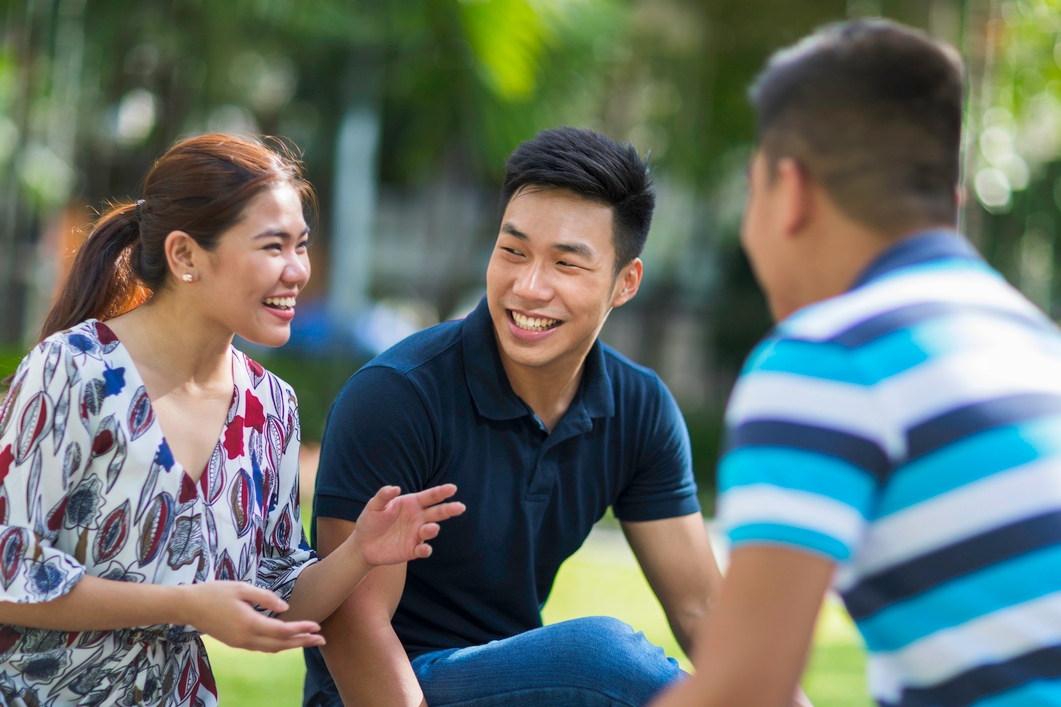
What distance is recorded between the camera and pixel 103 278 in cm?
225

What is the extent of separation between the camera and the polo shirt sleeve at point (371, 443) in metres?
2.42

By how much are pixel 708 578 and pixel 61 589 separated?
157 centimetres

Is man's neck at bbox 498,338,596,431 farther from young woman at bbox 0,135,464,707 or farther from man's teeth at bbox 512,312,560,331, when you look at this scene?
young woman at bbox 0,135,464,707

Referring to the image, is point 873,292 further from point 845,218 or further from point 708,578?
point 708,578

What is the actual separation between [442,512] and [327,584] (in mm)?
320

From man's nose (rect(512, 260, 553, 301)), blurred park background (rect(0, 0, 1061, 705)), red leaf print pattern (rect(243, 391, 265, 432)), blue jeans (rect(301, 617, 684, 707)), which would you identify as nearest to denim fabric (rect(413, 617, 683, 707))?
blue jeans (rect(301, 617, 684, 707))

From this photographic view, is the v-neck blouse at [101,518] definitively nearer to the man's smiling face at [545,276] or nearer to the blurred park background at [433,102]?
the man's smiling face at [545,276]

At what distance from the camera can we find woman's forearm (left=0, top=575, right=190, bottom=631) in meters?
1.92

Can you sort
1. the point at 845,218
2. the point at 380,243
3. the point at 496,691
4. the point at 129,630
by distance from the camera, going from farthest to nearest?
the point at 380,243 < the point at 496,691 < the point at 129,630 < the point at 845,218

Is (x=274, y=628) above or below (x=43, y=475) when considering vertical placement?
below

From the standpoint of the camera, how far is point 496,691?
2.40 meters

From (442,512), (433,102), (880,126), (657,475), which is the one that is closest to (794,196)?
(880,126)

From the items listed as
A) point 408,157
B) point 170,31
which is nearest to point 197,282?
point 170,31

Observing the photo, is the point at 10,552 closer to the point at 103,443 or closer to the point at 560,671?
the point at 103,443
